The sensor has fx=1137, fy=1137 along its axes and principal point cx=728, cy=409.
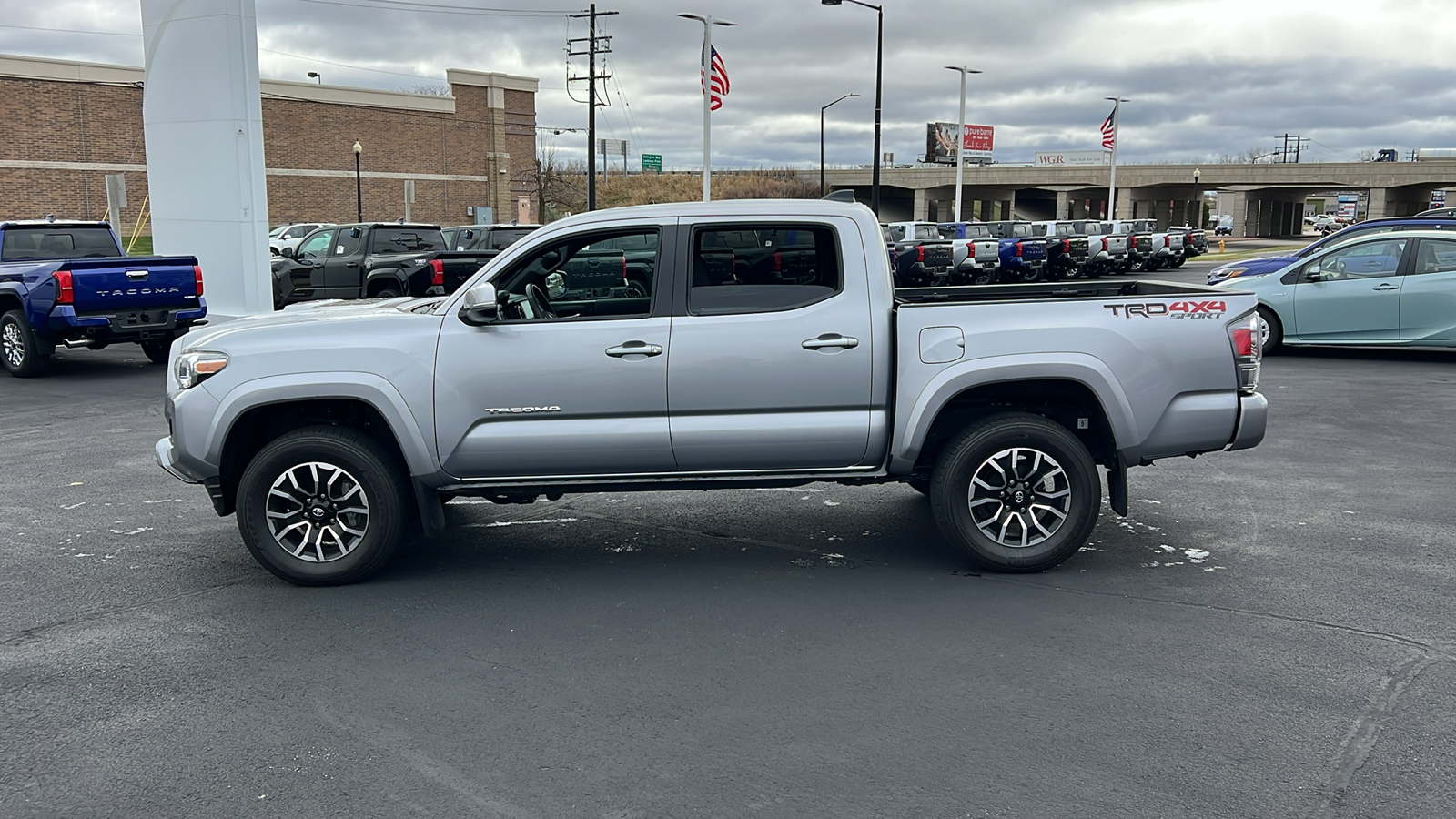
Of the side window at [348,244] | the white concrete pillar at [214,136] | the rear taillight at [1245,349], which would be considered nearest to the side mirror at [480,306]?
the rear taillight at [1245,349]

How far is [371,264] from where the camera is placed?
2012cm

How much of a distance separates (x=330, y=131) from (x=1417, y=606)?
59.8 metres

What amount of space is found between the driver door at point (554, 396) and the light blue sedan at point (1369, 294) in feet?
34.8

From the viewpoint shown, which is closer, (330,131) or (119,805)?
(119,805)

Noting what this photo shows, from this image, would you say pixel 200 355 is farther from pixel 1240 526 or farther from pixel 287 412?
pixel 1240 526

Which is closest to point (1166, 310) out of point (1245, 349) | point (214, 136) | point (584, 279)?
point (1245, 349)

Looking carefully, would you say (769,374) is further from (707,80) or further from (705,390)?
(707,80)

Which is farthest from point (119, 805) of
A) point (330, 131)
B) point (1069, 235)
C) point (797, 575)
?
point (330, 131)

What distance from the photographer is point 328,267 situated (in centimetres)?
2125

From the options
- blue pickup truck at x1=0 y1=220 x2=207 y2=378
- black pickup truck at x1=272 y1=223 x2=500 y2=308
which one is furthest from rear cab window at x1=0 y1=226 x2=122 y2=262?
black pickup truck at x1=272 y1=223 x2=500 y2=308

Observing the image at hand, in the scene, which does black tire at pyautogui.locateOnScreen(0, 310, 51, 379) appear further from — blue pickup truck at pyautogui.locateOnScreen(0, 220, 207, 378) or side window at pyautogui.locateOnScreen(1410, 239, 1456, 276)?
side window at pyautogui.locateOnScreen(1410, 239, 1456, 276)

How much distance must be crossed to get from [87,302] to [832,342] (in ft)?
37.3

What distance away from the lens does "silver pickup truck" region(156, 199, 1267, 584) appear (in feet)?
19.4

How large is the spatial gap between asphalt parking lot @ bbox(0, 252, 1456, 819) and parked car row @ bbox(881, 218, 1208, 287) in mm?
22426
